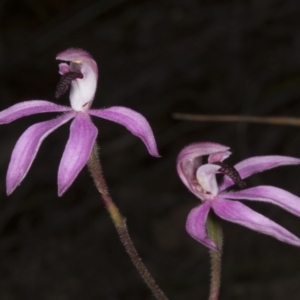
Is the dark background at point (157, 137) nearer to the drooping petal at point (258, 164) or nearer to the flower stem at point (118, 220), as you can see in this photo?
the drooping petal at point (258, 164)

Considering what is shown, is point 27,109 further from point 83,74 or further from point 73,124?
point 83,74

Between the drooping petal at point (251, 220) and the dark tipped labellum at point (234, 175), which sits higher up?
the dark tipped labellum at point (234, 175)

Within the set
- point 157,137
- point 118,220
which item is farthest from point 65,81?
point 157,137

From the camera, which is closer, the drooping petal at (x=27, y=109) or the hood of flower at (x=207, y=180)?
the drooping petal at (x=27, y=109)

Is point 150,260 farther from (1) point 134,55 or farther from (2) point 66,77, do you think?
(2) point 66,77

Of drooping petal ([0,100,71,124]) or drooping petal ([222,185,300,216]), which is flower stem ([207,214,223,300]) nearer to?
drooping petal ([222,185,300,216])

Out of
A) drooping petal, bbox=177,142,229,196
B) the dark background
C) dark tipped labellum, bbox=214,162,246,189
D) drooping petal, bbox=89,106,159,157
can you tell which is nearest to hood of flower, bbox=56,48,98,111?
drooping petal, bbox=89,106,159,157

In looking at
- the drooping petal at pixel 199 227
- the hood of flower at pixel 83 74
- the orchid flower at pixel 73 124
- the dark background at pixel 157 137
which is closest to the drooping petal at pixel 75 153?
the orchid flower at pixel 73 124
